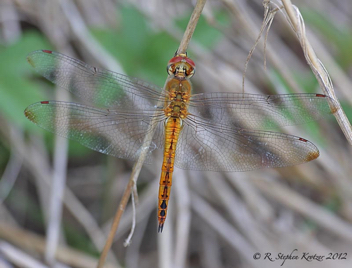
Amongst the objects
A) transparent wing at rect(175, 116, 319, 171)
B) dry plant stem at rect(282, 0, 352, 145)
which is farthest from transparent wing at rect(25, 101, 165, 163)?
dry plant stem at rect(282, 0, 352, 145)

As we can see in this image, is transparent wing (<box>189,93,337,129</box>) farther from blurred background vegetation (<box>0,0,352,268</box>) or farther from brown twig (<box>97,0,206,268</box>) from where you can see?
blurred background vegetation (<box>0,0,352,268</box>)

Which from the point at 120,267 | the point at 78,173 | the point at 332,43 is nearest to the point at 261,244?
the point at 120,267

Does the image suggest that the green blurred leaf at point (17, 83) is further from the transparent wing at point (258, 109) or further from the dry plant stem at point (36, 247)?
the transparent wing at point (258, 109)

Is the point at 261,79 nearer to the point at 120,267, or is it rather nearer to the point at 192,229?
the point at 192,229

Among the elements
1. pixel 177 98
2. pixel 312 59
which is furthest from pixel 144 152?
pixel 312 59

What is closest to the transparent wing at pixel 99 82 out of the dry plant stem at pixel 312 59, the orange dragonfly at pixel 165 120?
the orange dragonfly at pixel 165 120

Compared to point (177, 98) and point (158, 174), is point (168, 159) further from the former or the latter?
point (158, 174)
